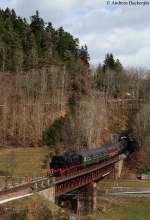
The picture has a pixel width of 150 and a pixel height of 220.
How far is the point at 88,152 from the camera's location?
7425cm

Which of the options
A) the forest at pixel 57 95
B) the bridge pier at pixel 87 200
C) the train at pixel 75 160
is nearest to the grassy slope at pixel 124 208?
the bridge pier at pixel 87 200

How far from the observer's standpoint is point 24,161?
87.2m

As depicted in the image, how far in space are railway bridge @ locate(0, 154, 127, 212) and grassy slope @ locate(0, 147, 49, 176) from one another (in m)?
9.19

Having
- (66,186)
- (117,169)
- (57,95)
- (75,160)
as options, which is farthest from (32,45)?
(66,186)

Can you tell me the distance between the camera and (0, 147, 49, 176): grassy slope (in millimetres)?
79125

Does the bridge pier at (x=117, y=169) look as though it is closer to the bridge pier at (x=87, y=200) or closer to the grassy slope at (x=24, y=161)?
the grassy slope at (x=24, y=161)

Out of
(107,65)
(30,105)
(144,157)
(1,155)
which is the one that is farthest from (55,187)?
(107,65)

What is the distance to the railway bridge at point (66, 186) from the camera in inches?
1903

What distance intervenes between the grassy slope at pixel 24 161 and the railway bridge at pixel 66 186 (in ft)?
30.2

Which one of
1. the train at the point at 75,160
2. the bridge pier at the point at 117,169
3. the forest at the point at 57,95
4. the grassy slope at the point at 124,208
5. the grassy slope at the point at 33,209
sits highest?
the forest at the point at 57,95

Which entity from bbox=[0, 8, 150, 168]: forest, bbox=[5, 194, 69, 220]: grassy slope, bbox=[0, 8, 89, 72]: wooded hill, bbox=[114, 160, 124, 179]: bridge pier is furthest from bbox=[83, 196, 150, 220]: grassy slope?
bbox=[0, 8, 89, 72]: wooded hill

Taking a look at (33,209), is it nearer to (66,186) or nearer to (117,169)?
(66,186)

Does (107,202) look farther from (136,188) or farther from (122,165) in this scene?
(122,165)

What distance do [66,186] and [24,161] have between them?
1073 inches
